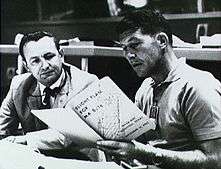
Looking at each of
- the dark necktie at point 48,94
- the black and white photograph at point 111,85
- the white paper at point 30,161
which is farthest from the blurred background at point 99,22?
the white paper at point 30,161

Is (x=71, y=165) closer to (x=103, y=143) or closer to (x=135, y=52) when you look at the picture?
(x=103, y=143)

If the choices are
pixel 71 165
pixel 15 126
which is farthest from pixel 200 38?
pixel 15 126

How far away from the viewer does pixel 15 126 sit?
2.16 metres

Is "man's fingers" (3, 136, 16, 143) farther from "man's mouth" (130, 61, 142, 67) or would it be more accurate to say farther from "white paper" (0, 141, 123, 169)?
"man's mouth" (130, 61, 142, 67)

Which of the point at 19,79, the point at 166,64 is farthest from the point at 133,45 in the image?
the point at 19,79

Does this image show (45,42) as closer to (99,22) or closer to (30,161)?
(99,22)

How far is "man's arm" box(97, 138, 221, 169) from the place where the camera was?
1.74 meters

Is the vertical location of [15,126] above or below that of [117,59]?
below

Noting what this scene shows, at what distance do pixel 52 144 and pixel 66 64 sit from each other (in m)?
0.35

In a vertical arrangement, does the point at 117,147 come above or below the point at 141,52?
below

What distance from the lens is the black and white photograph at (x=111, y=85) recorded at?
1.77 m

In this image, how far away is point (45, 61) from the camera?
6.70 feet

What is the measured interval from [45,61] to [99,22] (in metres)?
0.29

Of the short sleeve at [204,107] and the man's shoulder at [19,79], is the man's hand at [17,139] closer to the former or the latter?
the man's shoulder at [19,79]
